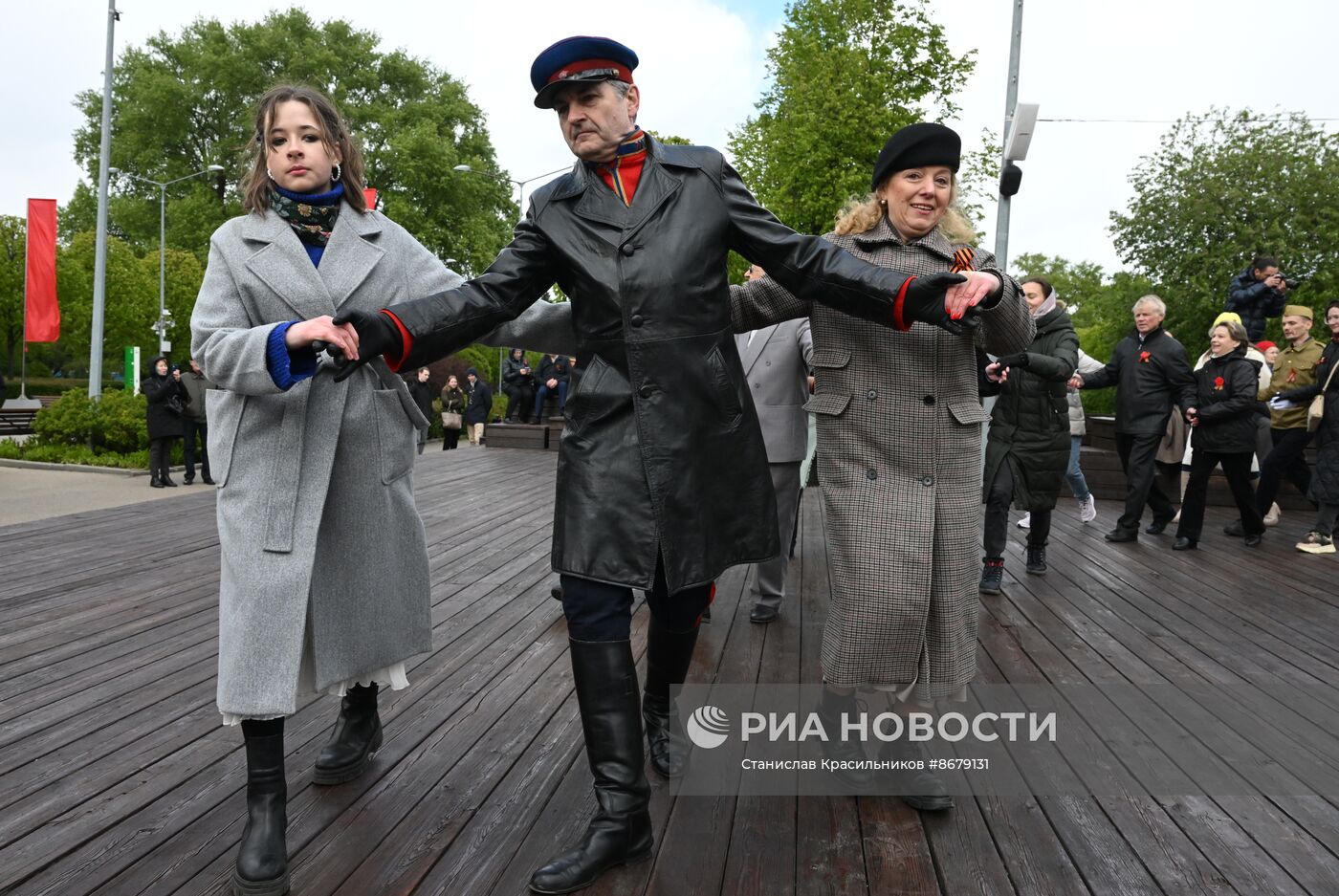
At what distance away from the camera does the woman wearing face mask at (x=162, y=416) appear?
39.9ft

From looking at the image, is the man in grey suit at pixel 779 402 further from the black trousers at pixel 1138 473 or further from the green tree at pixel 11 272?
the green tree at pixel 11 272

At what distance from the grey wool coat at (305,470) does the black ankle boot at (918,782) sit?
1.49 metres

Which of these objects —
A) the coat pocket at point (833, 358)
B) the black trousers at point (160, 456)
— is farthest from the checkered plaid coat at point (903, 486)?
the black trousers at point (160, 456)

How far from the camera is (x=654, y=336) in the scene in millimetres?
2541

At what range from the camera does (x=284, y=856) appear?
2.48 m

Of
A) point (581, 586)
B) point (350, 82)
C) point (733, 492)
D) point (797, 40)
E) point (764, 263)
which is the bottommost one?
point (581, 586)

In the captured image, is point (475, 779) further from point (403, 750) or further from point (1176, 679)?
point (1176, 679)

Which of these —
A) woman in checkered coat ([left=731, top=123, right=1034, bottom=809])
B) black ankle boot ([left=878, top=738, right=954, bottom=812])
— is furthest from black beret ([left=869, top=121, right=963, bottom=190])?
black ankle boot ([left=878, top=738, right=954, bottom=812])

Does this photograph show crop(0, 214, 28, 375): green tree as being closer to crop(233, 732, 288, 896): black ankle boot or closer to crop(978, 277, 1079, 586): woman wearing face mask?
crop(978, 277, 1079, 586): woman wearing face mask

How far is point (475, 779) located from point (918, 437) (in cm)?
171

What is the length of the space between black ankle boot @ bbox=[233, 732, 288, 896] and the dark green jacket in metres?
4.71

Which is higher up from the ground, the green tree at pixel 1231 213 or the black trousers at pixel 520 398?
the green tree at pixel 1231 213

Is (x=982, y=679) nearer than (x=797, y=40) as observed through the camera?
Yes

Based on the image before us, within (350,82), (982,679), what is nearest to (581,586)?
(982,679)
